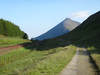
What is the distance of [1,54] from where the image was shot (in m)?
40.9

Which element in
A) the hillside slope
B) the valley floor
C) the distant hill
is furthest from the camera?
the hillside slope

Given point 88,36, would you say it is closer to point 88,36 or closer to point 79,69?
point 88,36

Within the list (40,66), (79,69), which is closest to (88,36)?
(79,69)

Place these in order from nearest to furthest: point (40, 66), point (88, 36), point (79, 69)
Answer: point (40, 66) < point (79, 69) < point (88, 36)

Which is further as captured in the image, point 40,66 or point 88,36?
point 88,36

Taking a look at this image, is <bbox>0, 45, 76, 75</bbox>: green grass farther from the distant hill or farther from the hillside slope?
the hillside slope

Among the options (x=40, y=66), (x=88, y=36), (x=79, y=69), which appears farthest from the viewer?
(x=88, y=36)

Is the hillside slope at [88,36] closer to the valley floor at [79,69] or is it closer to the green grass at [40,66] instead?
the green grass at [40,66]

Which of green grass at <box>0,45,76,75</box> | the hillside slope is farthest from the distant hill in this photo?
green grass at <box>0,45,76,75</box>

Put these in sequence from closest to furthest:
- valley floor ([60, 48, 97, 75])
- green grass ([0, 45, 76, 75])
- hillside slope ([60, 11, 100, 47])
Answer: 1. green grass ([0, 45, 76, 75])
2. valley floor ([60, 48, 97, 75])
3. hillside slope ([60, 11, 100, 47])

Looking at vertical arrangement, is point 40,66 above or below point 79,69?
above

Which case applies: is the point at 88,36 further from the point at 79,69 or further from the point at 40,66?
the point at 40,66

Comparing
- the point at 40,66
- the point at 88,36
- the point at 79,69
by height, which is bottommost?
the point at 79,69

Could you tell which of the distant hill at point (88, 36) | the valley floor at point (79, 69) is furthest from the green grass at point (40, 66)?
the distant hill at point (88, 36)
